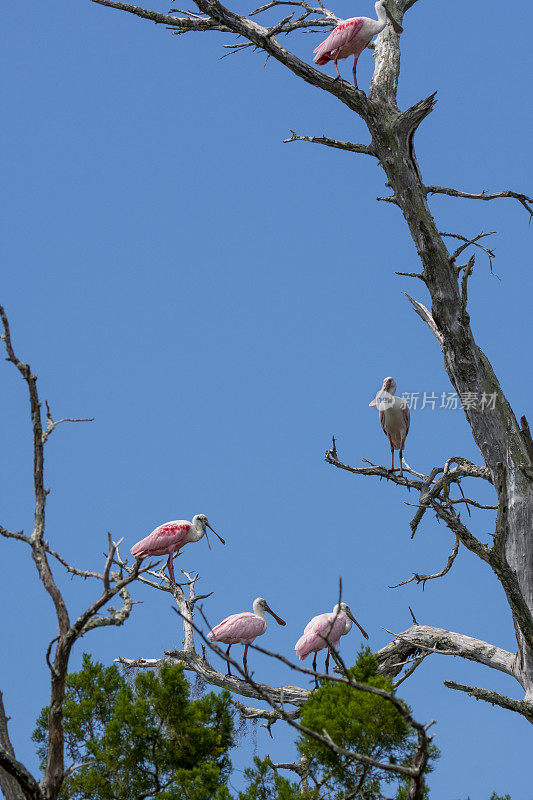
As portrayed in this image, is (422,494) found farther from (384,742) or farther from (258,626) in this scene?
(258,626)

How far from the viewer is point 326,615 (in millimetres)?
10711

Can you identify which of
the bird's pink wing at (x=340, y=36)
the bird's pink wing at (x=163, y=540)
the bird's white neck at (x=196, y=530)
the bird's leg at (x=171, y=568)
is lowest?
the bird's leg at (x=171, y=568)

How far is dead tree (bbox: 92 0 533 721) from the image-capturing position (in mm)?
8148

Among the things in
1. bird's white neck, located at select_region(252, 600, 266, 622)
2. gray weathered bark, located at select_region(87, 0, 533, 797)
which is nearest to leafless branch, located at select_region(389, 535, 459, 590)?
gray weathered bark, located at select_region(87, 0, 533, 797)

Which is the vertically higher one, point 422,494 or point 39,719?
point 422,494

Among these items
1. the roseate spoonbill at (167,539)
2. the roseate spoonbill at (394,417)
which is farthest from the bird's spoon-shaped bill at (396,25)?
the roseate spoonbill at (167,539)

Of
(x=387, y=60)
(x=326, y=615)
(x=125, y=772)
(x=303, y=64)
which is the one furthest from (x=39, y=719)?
(x=387, y=60)

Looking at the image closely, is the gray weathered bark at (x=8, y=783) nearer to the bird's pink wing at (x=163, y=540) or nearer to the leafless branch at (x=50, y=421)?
the leafless branch at (x=50, y=421)

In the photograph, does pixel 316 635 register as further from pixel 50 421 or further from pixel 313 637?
pixel 50 421

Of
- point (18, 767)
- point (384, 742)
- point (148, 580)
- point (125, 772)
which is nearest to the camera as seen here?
point (18, 767)

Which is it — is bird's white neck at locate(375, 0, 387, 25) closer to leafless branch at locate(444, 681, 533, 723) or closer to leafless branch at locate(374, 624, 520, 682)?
leafless branch at locate(374, 624, 520, 682)

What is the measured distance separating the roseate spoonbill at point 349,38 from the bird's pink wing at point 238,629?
6114mm

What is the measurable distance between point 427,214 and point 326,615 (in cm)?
478

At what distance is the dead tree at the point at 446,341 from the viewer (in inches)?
321
